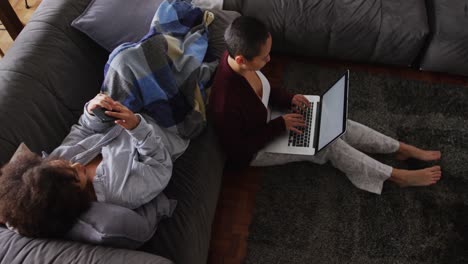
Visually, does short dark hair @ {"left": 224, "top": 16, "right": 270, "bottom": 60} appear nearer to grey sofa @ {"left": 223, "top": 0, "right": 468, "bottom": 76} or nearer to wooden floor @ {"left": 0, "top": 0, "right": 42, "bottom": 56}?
→ grey sofa @ {"left": 223, "top": 0, "right": 468, "bottom": 76}

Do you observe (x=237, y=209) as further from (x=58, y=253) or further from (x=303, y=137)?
(x=58, y=253)

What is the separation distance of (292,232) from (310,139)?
0.43 meters

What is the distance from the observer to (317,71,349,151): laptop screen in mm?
1496

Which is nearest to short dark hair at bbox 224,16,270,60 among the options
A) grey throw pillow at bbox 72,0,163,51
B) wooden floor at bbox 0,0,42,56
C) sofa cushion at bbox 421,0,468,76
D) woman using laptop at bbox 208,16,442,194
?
woman using laptop at bbox 208,16,442,194

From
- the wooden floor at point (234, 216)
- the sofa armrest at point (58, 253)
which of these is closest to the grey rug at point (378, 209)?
the wooden floor at point (234, 216)

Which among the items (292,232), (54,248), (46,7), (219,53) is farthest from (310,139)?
(46,7)

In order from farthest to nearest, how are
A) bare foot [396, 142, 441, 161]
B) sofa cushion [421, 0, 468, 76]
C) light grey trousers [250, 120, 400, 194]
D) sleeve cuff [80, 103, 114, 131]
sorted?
sofa cushion [421, 0, 468, 76] → bare foot [396, 142, 441, 161] → light grey trousers [250, 120, 400, 194] → sleeve cuff [80, 103, 114, 131]

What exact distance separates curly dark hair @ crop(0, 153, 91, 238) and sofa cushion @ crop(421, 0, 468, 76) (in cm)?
189

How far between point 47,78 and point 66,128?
204mm

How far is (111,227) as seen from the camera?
107cm

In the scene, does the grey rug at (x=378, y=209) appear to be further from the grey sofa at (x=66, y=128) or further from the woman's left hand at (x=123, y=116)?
the woman's left hand at (x=123, y=116)

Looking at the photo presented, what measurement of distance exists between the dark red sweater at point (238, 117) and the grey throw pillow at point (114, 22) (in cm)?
42

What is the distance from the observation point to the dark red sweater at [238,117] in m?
1.44

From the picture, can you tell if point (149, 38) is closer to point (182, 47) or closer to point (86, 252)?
point (182, 47)
